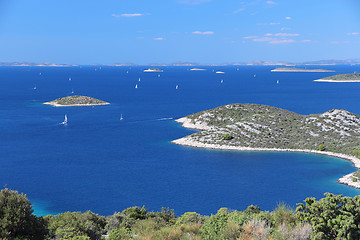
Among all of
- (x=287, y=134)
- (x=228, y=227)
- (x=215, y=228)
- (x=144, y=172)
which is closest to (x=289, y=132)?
(x=287, y=134)

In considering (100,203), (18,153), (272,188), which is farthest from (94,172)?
(272,188)

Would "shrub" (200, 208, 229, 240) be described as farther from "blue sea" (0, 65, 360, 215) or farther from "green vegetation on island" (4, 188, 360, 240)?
"blue sea" (0, 65, 360, 215)

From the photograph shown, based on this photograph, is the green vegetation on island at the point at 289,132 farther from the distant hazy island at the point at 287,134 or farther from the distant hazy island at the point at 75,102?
the distant hazy island at the point at 75,102

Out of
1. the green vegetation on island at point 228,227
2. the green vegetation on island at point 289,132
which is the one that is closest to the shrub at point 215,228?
the green vegetation on island at point 228,227

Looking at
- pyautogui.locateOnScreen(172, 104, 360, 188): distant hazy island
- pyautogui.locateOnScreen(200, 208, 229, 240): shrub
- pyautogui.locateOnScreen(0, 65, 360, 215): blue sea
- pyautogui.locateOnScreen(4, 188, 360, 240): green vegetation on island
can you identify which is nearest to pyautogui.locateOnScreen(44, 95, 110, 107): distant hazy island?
pyautogui.locateOnScreen(0, 65, 360, 215): blue sea

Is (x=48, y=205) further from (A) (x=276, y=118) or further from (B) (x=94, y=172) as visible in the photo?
(A) (x=276, y=118)

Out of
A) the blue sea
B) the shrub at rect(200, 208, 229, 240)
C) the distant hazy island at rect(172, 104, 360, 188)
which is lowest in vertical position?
the blue sea

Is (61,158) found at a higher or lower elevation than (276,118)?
lower

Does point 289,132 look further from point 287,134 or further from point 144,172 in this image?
point 144,172
